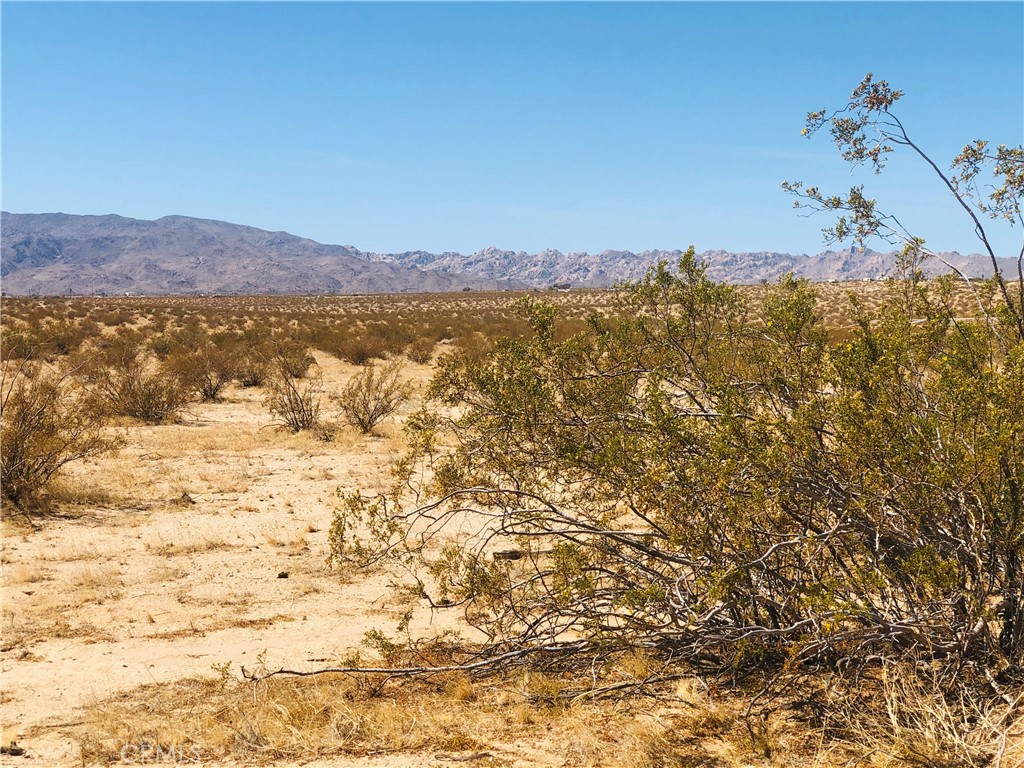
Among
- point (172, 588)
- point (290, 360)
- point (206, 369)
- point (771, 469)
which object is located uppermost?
point (771, 469)

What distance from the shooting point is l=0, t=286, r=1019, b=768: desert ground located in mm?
4570

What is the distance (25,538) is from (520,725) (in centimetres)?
695

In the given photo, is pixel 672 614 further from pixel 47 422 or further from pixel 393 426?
pixel 393 426

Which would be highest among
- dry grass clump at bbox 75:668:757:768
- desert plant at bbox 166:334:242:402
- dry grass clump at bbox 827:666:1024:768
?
desert plant at bbox 166:334:242:402

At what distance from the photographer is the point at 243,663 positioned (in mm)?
6082

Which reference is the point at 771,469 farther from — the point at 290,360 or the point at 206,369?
the point at 206,369

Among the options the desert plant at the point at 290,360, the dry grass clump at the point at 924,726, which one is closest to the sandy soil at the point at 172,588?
the dry grass clump at the point at 924,726

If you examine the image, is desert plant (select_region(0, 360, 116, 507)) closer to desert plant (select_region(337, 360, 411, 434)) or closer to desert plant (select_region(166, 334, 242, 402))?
desert plant (select_region(337, 360, 411, 434))

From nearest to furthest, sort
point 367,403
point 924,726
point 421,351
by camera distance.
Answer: point 924,726 < point 367,403 < point 421,351

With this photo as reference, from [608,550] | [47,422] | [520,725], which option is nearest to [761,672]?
[608,550]

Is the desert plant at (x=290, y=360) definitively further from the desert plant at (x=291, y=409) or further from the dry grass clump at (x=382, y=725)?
the dry grass clump at (x=382, y=725)

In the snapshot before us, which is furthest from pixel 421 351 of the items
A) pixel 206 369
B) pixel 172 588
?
pixel 172 588

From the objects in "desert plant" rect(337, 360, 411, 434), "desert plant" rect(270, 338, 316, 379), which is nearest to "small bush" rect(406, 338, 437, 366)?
"desert plant" rect(270, 338, 316, 379)

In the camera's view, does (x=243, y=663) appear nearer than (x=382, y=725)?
No
